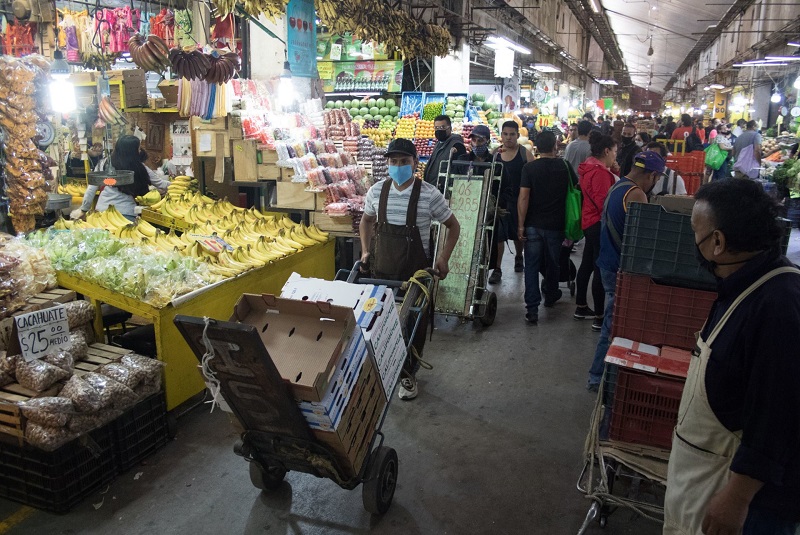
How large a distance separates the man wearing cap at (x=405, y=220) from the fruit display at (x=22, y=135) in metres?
3.96

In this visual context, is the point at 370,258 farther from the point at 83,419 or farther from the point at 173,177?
the point at 173,177

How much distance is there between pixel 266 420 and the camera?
2811 millimetres

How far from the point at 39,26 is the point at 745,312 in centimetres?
1095

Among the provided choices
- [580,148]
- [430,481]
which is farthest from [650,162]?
[580,148]

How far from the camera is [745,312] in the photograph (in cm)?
181

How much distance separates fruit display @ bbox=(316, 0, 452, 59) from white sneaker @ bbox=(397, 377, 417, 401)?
5722 mm

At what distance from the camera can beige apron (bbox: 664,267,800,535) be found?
1897 millimetres

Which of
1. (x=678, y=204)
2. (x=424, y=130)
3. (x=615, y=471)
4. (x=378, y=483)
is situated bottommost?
(x=378, y=483)

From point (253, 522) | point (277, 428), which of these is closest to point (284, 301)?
point (277, 428)

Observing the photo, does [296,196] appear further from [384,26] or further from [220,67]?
[384,26]

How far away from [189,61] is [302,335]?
423 centimetres

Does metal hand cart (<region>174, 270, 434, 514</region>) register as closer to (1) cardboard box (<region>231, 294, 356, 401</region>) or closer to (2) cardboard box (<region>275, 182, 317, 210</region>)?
(1) cardboard box (<region>231, 294, 356, 401</region>)

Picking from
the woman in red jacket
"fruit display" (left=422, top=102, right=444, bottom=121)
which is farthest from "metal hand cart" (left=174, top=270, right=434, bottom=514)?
"fruit display" (left=422, top=102, right=444, bottom=121)

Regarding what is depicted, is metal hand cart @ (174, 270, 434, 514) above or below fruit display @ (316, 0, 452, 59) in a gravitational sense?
below
